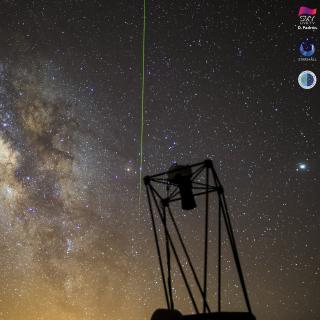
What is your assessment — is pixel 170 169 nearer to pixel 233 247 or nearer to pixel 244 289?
pixel 233 247

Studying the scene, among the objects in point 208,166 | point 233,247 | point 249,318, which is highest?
point 208,166

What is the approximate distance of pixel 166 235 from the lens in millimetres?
12461

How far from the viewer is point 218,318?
382 inches

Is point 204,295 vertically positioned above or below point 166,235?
below

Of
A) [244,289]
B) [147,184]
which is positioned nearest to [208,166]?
[147,184]

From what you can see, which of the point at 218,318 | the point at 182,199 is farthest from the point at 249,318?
→ the point at 182,199


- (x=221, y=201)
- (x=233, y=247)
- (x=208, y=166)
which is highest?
(x=208, y=166)

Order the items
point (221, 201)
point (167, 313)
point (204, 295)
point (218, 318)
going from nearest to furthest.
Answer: point (218, 318) → point (167, 313) → point (204, 295) → point (221, 201)

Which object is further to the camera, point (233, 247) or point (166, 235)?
point (166, 235)

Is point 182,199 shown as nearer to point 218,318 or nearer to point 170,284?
point 170,284

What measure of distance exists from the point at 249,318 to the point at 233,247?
2034 millimetres

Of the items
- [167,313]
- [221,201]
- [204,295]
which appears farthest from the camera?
[221,201]

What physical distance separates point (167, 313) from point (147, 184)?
377 cm

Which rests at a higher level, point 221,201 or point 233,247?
point 221,201
